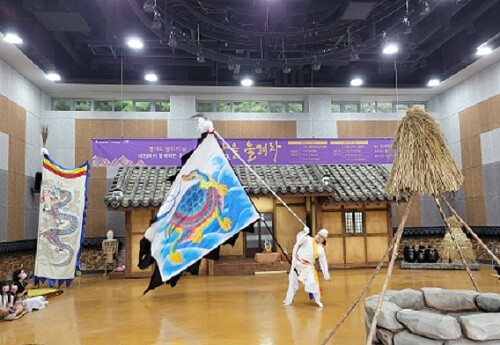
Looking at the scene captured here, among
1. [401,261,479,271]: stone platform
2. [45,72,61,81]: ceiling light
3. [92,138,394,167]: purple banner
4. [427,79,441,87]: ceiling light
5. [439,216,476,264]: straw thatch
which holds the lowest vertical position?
[401,261,479,271]: stone platform

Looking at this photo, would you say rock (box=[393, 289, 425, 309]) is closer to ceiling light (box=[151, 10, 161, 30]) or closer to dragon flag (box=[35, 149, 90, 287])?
ceiling light (box=[151, 10, 161, 30])

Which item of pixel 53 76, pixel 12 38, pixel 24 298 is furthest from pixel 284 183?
pixel 12 38

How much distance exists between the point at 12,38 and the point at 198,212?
6310mm

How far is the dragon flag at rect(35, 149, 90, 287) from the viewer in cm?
1034

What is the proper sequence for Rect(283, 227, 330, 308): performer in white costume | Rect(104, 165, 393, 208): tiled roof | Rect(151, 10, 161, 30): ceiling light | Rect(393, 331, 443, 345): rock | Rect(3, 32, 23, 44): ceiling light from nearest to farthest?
Rect(393, 331, 443, 345): rock, Rect(283, 227, 330, 308): performer in white costume, Rect(151, 10, 161, 30): ceiling light, Rect(3, 32, 23, 44): ceiling light, Rect(104, 165, 393, 208): tiled roof

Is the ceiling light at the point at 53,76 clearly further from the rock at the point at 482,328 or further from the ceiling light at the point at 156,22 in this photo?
the rock at the point at 482,328

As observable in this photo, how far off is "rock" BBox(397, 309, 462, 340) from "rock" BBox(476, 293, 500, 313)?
3.38 feet

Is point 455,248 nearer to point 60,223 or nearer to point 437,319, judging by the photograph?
point 437,319

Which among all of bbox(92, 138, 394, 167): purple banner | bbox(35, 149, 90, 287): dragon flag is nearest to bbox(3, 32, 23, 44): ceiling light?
bbox(35, 149, 90, 287): dragon flag

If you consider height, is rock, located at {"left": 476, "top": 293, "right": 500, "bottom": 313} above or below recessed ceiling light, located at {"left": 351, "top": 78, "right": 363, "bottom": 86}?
below

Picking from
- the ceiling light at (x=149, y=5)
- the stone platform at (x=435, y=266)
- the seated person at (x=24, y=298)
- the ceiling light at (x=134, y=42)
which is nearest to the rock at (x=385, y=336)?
the seated person at (x=24, y=298)

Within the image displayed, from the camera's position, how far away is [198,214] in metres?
7.19

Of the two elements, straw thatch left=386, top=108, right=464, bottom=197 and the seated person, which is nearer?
straw thatch left=386, top=108, right=464, bottom=197

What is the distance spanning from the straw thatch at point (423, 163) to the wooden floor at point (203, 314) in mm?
2089
